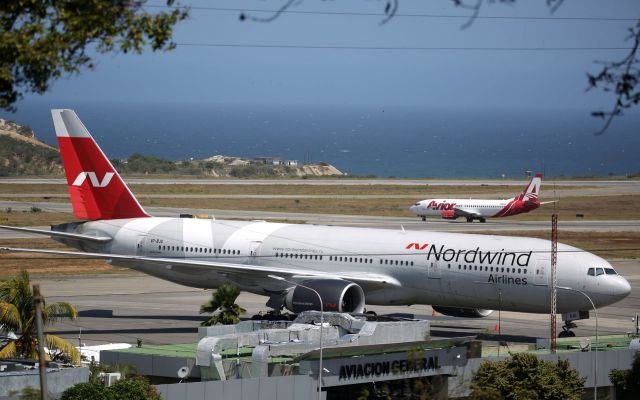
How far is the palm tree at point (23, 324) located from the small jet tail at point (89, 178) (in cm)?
1730

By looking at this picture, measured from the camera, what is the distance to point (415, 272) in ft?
141

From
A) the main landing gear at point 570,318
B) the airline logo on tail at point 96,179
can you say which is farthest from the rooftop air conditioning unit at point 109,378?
the airline logo on tail at point 96,179

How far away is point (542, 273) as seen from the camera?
41000 millimetres

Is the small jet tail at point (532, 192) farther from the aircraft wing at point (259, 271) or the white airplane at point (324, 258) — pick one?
the aircraft wing at point (259, 271)

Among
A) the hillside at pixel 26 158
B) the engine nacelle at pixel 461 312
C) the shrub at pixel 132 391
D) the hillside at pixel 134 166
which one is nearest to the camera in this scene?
the shrub at pixel 132 391

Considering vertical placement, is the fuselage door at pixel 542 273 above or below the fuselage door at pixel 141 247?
below

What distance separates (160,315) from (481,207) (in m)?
59.5

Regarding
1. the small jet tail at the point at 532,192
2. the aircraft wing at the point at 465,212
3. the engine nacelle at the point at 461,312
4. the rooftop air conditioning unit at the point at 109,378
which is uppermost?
the small jet tail at the point at 532,192

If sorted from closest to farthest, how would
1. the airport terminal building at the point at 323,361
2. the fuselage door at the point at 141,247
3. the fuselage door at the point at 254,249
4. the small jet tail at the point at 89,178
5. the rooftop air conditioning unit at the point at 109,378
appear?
the rooftop air conditioning unit at the point at 109,378
the airport terminal building at the point at 323,361
the fuselage door at the point at 254,249
the fuselage door at the point at 141,247
the small jet tail at the point at 89,178

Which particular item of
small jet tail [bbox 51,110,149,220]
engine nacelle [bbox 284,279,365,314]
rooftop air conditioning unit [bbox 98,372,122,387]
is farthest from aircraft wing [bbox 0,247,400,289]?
rooftop air conditioning unit [bbox 98,372,122,387]

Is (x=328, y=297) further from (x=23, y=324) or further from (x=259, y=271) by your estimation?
(x=23, y=324)

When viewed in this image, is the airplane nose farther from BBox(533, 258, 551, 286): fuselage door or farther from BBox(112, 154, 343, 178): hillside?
BBox(112, 154, 343, 178): hillside

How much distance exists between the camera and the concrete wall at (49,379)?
2514 centimetres

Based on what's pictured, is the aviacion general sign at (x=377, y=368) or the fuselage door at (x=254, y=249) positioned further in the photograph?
the fuselage door at (x=254, y=249)
